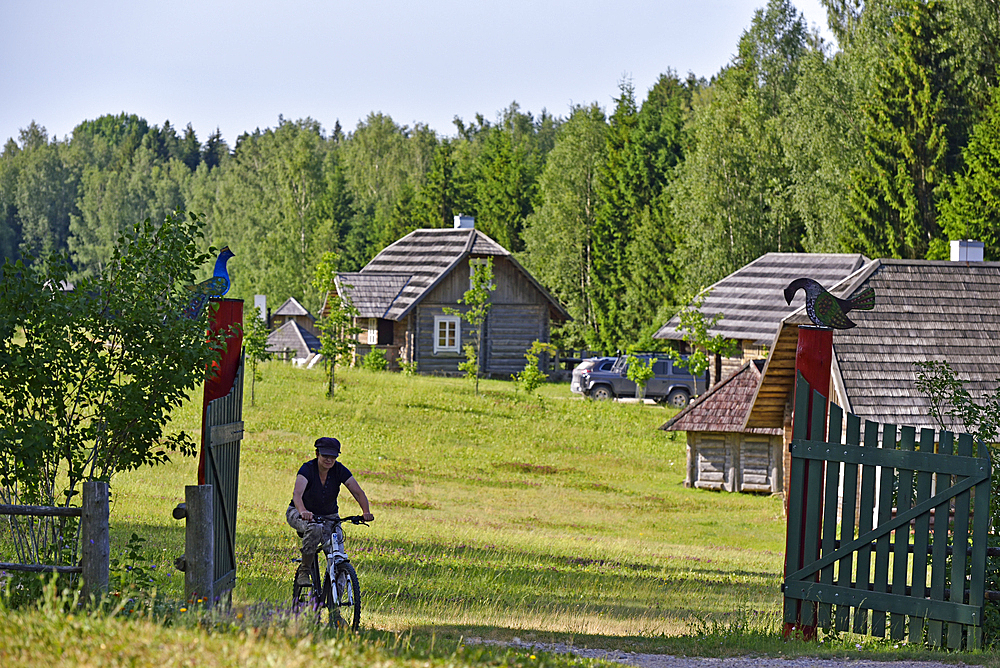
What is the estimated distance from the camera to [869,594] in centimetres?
831

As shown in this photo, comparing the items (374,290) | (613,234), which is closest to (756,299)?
(374,290)

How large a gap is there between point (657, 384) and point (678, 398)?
89 centimetres

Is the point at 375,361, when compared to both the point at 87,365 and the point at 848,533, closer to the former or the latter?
the point at 87,365

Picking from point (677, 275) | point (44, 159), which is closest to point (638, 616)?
point (677, 275)

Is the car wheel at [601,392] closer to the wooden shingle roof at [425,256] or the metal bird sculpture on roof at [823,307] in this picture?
the wooden shingle roof at [425,256]

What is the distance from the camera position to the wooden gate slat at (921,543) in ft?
26.3

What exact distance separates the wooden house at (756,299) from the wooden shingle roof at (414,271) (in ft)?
26.1

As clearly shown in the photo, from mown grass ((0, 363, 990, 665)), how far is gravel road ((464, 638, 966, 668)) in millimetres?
258

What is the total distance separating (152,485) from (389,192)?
69.5m

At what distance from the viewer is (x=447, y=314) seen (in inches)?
1655

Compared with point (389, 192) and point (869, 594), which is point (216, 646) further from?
point (389, 192)

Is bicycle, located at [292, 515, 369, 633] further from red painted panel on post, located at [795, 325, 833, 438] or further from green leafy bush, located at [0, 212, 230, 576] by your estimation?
red painted panel on post, located at [795, 325, 833, 438]

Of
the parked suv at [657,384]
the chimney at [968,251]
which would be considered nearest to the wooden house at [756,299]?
the parked suv at [657,384]

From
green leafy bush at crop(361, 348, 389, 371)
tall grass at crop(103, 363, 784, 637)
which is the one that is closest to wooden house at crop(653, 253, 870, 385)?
tall grass at crop(103, 363, 784, 637)
